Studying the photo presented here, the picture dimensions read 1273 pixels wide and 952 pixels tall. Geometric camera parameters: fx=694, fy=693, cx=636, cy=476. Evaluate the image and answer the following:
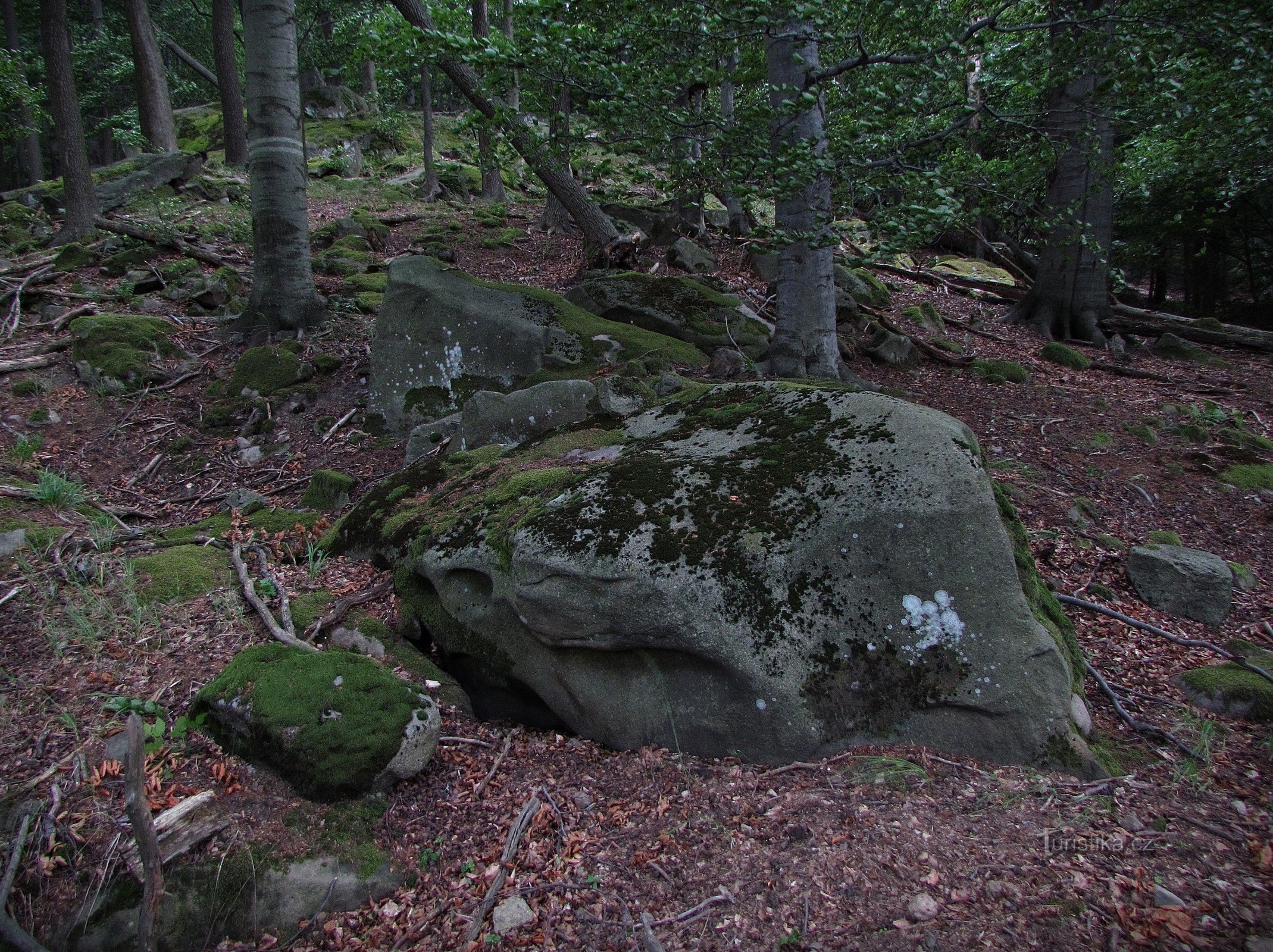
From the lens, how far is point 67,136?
446 inches

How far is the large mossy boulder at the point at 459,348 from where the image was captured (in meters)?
7.00

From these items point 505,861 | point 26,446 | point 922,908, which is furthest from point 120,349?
point 922,908

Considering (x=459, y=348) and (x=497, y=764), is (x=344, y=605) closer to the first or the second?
(x=497, y=764)

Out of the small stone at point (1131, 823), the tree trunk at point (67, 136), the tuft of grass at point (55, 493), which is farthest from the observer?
the tree trunk at point (67, 136)

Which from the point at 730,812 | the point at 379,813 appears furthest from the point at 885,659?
the point at 379,813

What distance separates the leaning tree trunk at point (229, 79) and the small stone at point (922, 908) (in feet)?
67.3

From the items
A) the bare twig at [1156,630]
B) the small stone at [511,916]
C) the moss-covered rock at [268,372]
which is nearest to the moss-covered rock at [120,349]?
the moss-covered rock at [268,372]

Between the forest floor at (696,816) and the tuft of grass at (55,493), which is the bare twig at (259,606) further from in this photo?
the tuft of grass at (55,493)

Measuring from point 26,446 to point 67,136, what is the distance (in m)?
8.11

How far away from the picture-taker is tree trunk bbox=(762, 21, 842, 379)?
14.5ft

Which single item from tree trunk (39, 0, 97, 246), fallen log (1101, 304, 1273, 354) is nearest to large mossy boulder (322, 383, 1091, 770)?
fallen log (1101, 304, 1273, 354)

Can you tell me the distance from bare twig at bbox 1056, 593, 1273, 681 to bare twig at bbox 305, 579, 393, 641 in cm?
425

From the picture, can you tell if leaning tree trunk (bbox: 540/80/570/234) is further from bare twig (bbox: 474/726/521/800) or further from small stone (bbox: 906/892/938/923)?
small stone (bbox: 906/892/938/923)

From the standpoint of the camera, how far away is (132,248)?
10719 millimetres
